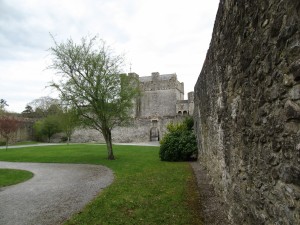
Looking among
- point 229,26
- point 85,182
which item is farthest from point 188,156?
point 229,26

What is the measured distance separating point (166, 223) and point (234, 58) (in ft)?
10.8

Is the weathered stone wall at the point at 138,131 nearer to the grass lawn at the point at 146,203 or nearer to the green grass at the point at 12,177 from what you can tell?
the green grass at the point at 12,177

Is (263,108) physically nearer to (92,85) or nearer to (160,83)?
(92,85)

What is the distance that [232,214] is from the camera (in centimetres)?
468

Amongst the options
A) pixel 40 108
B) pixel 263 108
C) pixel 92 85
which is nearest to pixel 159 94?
pixel 40 108

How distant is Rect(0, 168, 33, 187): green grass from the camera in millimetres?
10492

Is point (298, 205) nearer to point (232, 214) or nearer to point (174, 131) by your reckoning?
point (232, 214)

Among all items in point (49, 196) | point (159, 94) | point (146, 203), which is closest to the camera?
point (146, 203)

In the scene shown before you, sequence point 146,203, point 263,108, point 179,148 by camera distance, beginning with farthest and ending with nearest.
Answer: point 179,148 < point 146,203 < point 263,108

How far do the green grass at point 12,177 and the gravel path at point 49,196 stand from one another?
1.28 feet

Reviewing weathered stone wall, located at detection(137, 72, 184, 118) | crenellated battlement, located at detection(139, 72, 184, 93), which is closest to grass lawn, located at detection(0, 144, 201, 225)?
weathered stone wall, located at detection(137, 72, 184, 118)

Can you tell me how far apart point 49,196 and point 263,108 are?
281 inches

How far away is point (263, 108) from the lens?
2912mm

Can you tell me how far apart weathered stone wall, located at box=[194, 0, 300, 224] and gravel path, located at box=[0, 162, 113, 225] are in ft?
13.0
